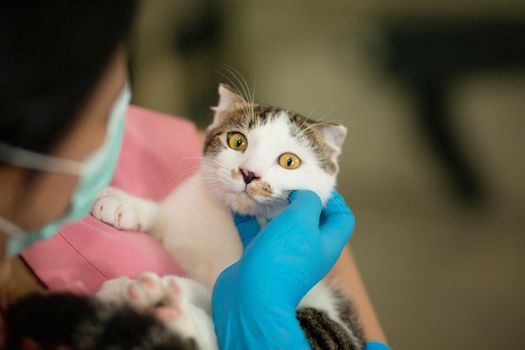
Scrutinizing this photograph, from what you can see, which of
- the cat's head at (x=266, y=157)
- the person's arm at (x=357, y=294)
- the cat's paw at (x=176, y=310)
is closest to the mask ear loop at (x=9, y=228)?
A: the cat's paw at (x=176, y=310)

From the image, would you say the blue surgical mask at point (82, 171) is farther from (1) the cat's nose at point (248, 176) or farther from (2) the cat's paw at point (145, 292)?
(1) the cat's nose at point (248, 176)

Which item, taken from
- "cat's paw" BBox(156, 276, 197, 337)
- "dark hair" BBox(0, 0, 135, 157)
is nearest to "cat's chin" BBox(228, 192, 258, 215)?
"cat's paw" BBox(156, 276, 197, 337)

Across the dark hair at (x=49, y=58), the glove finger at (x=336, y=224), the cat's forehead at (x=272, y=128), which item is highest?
the dark hair at (x=49, y=58)

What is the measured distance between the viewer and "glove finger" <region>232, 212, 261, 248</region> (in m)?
1.23

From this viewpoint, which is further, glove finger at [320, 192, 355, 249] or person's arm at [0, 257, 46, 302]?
glove finger at [320, 192, 355, 249]

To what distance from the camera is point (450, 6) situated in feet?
10.0

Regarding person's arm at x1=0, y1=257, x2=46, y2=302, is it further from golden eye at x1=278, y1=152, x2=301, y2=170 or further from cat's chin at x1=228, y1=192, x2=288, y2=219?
golden eye at x1=278, y1=152, x2=301, y2=170

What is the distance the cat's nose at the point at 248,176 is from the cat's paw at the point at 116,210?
34 cm

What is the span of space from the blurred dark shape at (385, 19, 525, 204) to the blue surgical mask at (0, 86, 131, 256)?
2603mm

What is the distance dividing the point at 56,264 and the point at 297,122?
2.39 feet

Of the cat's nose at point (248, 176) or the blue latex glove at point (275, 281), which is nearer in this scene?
the blue latex glove at point (275, 281)

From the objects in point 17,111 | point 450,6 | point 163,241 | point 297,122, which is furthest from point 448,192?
point 17,111

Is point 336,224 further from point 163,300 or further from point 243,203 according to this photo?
point 163,300

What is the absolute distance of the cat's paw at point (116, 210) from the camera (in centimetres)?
116
